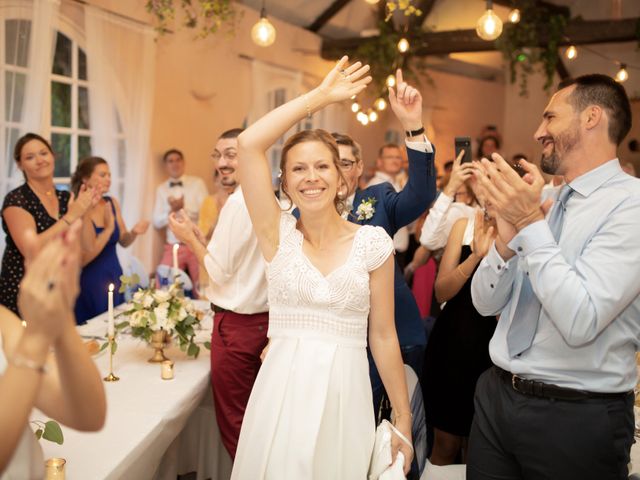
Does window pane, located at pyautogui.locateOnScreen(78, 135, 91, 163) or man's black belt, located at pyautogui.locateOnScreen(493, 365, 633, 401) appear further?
window pane, located at pyautogui.locateOnScreen(78, 135, 91, 163)

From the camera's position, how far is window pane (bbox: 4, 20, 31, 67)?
4207mm

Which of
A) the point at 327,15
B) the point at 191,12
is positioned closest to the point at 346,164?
the point at 191,12

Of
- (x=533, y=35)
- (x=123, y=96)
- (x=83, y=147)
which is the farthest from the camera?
(x=533, y=35)

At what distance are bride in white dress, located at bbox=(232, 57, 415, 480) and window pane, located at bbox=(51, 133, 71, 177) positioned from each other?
3912 mm

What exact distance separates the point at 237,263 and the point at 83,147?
11.6 feet

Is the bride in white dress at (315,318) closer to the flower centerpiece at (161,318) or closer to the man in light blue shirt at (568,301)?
the man in light blue shirt at (568,301)

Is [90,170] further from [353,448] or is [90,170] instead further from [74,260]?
[74,260]

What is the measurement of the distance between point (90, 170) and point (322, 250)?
8.18 ft

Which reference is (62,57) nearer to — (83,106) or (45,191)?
(83,106)

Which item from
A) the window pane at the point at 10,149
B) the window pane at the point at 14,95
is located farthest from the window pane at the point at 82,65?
the window pane at the point at 10,149

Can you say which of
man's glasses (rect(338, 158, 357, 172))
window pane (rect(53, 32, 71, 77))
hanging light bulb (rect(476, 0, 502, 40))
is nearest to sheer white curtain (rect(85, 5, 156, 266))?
window pane (rect(53, 32, 71, 77))

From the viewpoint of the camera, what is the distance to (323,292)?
1.63 metres

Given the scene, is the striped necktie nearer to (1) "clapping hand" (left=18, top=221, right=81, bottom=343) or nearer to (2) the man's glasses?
(2) the man's glasses

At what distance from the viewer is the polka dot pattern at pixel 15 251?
3260mm
